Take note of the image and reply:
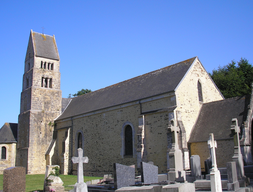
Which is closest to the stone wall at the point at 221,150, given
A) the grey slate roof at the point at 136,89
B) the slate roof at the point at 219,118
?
the slate roof at the point at 219,118

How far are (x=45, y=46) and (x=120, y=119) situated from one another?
16460 mm

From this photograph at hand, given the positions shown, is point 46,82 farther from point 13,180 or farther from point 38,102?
point 13,180

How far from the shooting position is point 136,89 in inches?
870

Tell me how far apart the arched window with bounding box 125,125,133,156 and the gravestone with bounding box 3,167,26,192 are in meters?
11.7

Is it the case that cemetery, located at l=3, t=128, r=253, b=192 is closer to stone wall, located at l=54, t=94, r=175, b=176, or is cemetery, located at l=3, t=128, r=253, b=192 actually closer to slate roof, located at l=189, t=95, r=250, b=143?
slate roof, located at l=189, t=95, r=250, b=143

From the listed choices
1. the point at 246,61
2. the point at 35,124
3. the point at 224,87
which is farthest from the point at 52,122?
the point at 246,61

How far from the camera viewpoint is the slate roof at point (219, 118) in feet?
55.6

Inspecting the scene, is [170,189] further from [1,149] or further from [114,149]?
[1,149]

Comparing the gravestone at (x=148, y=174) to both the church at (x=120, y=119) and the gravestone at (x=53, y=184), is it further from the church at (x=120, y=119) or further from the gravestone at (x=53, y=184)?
the gravestone at (x=53, y=184)

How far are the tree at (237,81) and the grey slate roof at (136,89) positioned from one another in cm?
967

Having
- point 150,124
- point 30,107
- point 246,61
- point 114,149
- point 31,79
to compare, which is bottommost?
point 114,149

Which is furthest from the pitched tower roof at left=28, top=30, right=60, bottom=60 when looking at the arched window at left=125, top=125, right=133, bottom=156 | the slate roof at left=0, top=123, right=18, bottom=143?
the arched window at left=125, top=125, right=133, bottom=156

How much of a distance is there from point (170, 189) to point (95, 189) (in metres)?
5.35

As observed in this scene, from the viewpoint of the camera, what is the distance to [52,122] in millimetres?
29703
